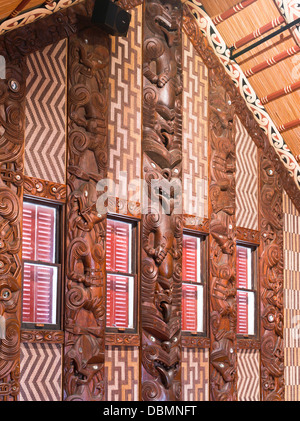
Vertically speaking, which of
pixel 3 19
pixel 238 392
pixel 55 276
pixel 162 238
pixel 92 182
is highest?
pixel 3 19

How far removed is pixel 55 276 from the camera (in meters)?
5.27

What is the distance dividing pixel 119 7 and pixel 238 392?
3840 millimetres

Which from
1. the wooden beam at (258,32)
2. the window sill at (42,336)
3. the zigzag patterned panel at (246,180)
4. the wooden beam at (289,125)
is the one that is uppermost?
the wooden beam at (258,32)

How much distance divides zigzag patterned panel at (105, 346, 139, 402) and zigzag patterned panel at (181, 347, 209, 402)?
66 centimetres

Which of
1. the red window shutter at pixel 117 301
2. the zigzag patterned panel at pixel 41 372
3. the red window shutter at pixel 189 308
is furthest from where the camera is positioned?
the red window shutter at pixel 189 308

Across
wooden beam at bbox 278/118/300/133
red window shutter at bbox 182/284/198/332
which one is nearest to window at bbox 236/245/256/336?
red window shutter at bbox 182/284/198/332

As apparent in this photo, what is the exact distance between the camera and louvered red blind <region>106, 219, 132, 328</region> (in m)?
5.73

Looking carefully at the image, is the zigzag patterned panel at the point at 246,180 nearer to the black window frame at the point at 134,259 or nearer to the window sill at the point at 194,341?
the window sill at the point at 194,341

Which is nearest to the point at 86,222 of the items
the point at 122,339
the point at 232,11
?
the point at 122,339

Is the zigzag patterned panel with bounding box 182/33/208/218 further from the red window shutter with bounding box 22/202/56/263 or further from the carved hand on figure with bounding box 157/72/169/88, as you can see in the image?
the red window shutter with bounding box 22/202/56/263

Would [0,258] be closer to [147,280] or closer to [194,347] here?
[147,280]

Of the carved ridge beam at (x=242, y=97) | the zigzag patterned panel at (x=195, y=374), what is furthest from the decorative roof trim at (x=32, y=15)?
the zigzag patterned panel at (x=195, y=374)

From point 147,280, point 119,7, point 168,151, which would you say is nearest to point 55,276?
point 147,280

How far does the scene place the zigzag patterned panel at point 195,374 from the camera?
628 centimetres
